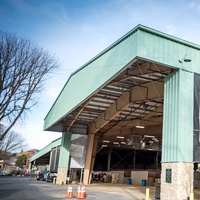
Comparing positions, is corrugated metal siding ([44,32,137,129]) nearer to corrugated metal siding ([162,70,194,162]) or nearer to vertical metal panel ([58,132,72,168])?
corrugated metal siding ([162,70,194,162])

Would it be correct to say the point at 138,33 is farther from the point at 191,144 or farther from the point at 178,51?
the point at 191,144

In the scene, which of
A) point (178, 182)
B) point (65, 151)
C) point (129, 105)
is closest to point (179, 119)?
point (178, 182)

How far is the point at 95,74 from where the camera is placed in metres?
20.8

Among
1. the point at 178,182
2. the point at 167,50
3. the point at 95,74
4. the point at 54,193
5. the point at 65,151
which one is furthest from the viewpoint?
the point at 65,151

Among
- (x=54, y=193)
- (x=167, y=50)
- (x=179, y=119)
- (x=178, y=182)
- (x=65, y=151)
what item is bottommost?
(x=54, y=193)

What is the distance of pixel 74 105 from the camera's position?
971 inches

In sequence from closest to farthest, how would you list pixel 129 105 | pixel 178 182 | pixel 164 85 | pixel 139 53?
pixel 178 182 < pixel 139 53 < pixel 164 85 < pixel 129 105

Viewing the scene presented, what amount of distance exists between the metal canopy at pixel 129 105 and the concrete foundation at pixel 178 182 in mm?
5726

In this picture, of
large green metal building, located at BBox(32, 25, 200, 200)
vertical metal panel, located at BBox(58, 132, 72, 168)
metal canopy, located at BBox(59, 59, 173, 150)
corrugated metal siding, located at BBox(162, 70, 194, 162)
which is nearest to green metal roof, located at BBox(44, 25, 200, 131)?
large green metal building, located at BBox(32, 25, 200, 200)

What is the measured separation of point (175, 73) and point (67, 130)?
23320 mm

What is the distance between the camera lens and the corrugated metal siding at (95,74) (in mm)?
16266

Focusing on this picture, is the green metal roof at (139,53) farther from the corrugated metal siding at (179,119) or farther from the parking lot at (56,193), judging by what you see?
the parking lot at (56,193)

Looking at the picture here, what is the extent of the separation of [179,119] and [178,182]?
3320 millimetres

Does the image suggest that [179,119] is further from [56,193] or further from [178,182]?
[56,193]
